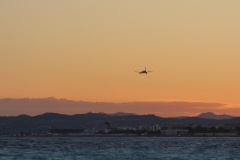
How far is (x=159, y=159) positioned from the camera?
124 metres

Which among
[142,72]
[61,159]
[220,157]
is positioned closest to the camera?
[61,159]

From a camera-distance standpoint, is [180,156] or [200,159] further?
[180,156]

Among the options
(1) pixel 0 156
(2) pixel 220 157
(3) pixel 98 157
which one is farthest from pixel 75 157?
(2) pixel 220 157

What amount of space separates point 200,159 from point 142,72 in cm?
2524

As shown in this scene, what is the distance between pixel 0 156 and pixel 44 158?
928 centimetres

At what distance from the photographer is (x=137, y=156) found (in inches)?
5157

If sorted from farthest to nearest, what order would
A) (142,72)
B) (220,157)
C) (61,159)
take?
1. (142,72)
2. (220,157)
3. (61,159)

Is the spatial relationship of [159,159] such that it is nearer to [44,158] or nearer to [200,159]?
[200,159]

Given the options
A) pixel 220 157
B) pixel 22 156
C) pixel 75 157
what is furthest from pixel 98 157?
pixel 220 157

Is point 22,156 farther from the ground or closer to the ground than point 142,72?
closer to the ground

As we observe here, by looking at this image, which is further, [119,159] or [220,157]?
[220,157]

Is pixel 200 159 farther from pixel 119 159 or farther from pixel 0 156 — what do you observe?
pixel 0 156

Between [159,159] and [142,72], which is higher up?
[142,72]

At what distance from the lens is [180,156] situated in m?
132
